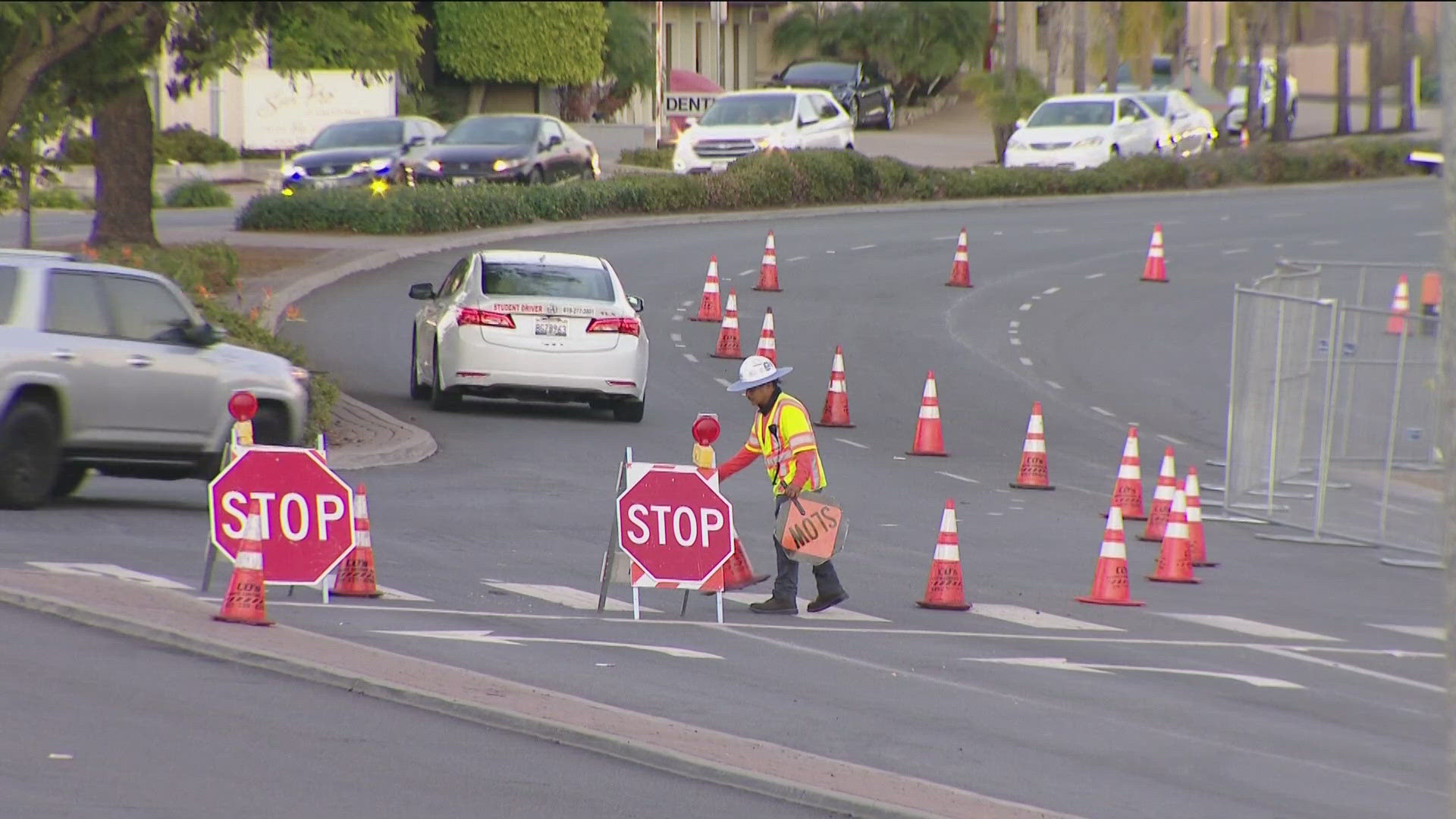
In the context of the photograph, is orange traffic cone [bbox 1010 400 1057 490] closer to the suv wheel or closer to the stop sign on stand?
the stop sign on stand

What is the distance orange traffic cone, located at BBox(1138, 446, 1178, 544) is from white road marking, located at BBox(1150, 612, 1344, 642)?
2.09 metres

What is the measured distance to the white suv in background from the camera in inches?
1734

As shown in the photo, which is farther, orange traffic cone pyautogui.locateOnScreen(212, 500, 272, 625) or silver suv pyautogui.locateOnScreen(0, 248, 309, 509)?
silver suv pyautogui.locateOnScreen(0, 248, 309, 509)

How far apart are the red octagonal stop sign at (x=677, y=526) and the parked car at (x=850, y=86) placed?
5683cm

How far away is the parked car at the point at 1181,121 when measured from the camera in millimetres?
51000

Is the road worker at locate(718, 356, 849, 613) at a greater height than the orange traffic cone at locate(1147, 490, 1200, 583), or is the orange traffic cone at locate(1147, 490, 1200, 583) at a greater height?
the road worker at locate(718, 356, 849, 613)

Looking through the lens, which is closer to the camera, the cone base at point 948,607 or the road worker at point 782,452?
the road worker at point 782,452

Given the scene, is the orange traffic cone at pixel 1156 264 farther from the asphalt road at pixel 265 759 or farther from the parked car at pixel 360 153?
the asphalt road at pixel 265 759

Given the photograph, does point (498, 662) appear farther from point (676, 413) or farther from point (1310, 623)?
point (676, 413)

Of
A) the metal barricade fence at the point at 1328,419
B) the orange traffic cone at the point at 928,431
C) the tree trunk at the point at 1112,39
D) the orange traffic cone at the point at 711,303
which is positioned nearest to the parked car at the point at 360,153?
the orange traffic cone at the point at 711,303

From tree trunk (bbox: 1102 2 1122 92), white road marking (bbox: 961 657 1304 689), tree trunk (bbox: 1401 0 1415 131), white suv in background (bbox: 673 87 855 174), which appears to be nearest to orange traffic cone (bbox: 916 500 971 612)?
white road marking (bbox: 961 657 1304 689)

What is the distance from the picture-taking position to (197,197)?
1729 inches

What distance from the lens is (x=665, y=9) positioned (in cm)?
7656

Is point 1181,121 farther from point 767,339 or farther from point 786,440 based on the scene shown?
point 786,440
